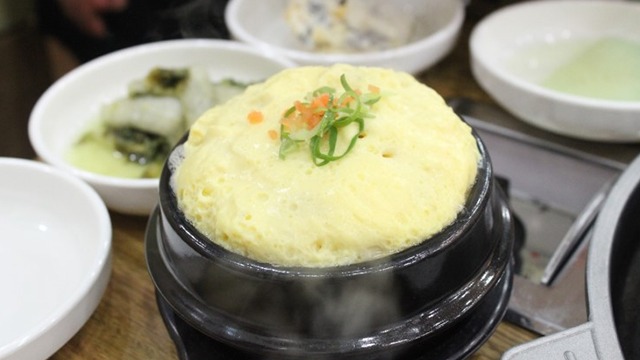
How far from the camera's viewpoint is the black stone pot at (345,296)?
104cm

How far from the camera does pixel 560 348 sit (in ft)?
3.60

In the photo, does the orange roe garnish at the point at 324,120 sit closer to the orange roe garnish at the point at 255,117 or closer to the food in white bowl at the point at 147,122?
the orange roe garnish at the point at 255,117

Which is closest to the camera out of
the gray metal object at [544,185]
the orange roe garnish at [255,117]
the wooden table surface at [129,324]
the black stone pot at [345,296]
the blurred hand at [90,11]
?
the black stone pot at [345,296]

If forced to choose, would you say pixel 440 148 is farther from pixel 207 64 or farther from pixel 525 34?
pixel 525 34

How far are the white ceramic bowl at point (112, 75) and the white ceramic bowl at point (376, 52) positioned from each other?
145 mm

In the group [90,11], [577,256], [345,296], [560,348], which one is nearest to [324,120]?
[345,296]

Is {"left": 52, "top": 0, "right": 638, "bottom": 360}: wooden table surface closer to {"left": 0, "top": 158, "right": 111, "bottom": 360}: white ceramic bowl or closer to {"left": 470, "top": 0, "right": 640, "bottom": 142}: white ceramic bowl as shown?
{"left": 0, "top": 158, "right": 111, "bottom": 360}: white ceramic bowl

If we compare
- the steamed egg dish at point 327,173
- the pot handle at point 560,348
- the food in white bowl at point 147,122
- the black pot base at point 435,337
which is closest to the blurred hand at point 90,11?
the food in white bowl at point 147,122

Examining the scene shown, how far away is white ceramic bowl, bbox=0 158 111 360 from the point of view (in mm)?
1323

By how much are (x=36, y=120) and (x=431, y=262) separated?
4.82 feet

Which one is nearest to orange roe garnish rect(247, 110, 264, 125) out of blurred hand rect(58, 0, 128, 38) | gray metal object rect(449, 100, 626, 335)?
gray metal object rect(449, 100, 626, 335)

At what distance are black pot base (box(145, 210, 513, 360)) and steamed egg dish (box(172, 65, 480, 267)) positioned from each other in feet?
0.64

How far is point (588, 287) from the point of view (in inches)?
49.2

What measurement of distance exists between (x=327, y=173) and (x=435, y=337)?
365 millimetres
